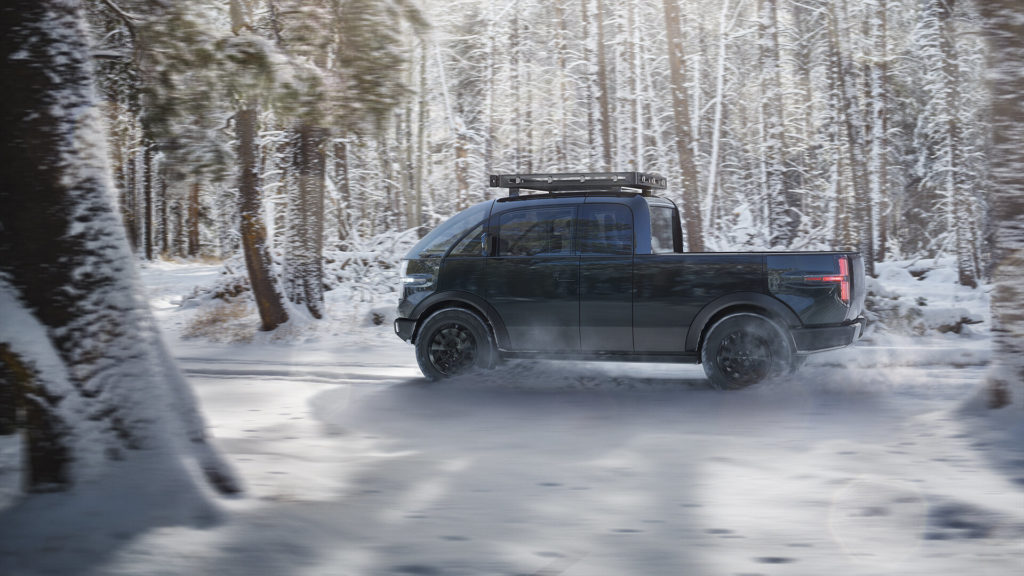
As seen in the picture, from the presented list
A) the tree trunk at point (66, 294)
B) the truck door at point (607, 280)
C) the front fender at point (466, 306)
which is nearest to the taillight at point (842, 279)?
the truck door at point (607, 280)

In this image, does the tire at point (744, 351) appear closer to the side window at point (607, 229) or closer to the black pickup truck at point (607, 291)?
the black pickup truck at point (607, 291)

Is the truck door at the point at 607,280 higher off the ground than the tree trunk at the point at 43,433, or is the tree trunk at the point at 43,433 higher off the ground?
the truck door at the point at 607,280

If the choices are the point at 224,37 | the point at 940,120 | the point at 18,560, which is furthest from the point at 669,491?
the point at 940,120

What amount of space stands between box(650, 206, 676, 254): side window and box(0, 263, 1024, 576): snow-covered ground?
1.45 metres

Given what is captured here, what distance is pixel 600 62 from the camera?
23.0m

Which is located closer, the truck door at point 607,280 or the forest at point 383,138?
the forest at point 383,138

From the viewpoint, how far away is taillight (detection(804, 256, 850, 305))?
28.2 ft

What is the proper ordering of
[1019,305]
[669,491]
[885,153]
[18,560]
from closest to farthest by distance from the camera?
1. [18,560]
2. [669,491]
3. [1019,305]
4. [885,153]

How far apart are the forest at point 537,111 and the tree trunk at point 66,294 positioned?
78.6 inches

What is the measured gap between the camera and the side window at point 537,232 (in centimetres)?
948

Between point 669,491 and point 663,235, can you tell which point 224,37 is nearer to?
point 663,235

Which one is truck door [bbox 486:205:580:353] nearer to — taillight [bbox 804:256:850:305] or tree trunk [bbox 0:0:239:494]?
taillight [bbox 804:256:850:305]

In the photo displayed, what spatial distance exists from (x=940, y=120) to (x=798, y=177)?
20.5 feet

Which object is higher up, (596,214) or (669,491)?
(596,214)
